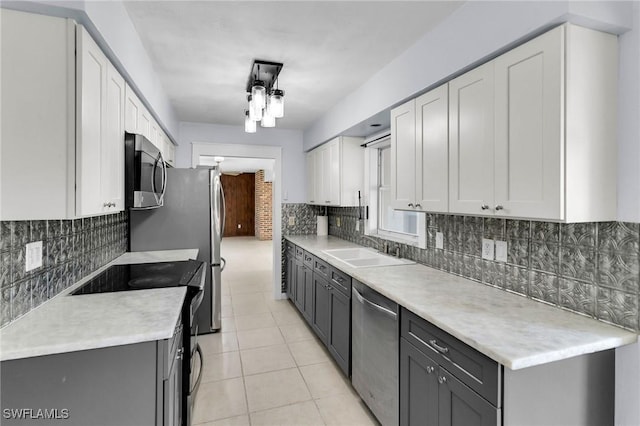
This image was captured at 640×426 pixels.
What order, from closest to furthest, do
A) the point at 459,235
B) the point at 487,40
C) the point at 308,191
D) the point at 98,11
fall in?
the point at 98,11 → the point at 487,40 → the point at 459,235 → the point at 308,191

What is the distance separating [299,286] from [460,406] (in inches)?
106

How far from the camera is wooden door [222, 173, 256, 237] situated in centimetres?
1209

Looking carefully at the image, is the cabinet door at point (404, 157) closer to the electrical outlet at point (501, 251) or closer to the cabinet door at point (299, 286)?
the electrical outlet at point (501, 251)

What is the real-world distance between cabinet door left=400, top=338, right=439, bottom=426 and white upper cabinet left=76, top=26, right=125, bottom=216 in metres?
1.66

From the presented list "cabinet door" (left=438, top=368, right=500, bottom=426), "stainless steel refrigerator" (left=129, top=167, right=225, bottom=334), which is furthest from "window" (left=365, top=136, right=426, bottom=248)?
"cabinet door" (left=438, top=368, right=500, bottom=426)

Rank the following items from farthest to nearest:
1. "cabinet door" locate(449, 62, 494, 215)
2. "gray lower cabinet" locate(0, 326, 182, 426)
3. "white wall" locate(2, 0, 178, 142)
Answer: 1. "cabinet door" locate(449, 62, 494, 215)
2. "white wall" locate(2, 0, 178, 142)
3. "gray lower cabinet" locate(0, 326, 182, 426)

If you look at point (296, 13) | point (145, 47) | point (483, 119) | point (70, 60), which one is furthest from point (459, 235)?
point (145, 47)

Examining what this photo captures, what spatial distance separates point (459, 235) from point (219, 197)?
2457 mm

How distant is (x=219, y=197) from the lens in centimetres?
359

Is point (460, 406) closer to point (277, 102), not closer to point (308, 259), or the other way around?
point (277, 102)

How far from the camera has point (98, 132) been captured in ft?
5.01

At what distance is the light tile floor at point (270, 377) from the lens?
86.7 inches

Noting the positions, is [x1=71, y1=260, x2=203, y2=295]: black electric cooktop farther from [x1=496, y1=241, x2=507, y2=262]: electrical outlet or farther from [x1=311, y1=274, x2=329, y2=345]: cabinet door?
[x1=496, y1=241, x2=507, y2=262]: electrical outlet

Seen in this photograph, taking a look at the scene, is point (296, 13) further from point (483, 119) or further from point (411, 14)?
point (483, 119)
